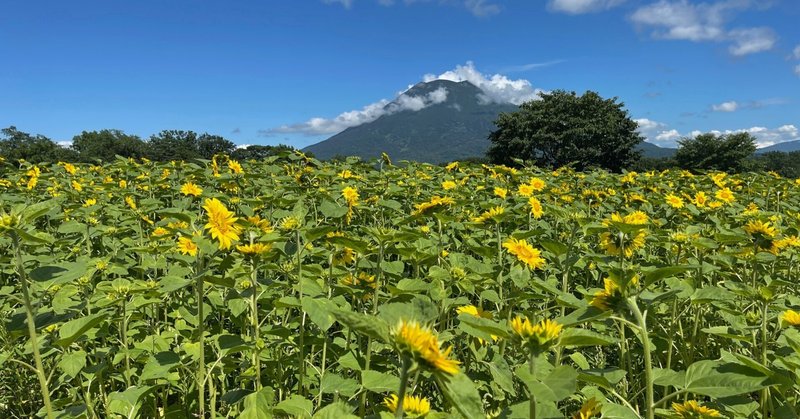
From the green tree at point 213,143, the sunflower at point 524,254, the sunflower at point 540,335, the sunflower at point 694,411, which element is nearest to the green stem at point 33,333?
the sunflower at point 540,335

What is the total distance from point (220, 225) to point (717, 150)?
44327 millimetres

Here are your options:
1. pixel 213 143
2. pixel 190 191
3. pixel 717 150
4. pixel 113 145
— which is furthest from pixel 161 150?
pixel 717 150

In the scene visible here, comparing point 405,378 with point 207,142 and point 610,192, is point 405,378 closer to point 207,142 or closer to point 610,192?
point 610,192

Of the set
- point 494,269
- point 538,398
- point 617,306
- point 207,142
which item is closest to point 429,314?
point 538,398

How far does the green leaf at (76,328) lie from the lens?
4.30 feet

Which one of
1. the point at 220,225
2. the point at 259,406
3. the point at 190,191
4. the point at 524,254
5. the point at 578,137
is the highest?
the point at 578,137

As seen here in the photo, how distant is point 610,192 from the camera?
5773 millimetres

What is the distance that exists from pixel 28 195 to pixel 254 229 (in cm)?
464

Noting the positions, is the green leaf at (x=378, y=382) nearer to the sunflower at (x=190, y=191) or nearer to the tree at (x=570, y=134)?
the sunflower at (x=190, y=191)

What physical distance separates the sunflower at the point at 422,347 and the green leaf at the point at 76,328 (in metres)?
0.94

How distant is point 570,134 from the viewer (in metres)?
42.1

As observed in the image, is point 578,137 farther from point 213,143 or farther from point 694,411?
point 694,411

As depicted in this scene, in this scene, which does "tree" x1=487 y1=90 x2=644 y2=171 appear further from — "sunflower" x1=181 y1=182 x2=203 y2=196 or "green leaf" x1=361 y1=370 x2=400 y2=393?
"green leaf" x1=361 y1=370 x2=400 y2=393

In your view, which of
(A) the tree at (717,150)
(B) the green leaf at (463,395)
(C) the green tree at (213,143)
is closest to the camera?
(B) the green leaf at (463,395)
